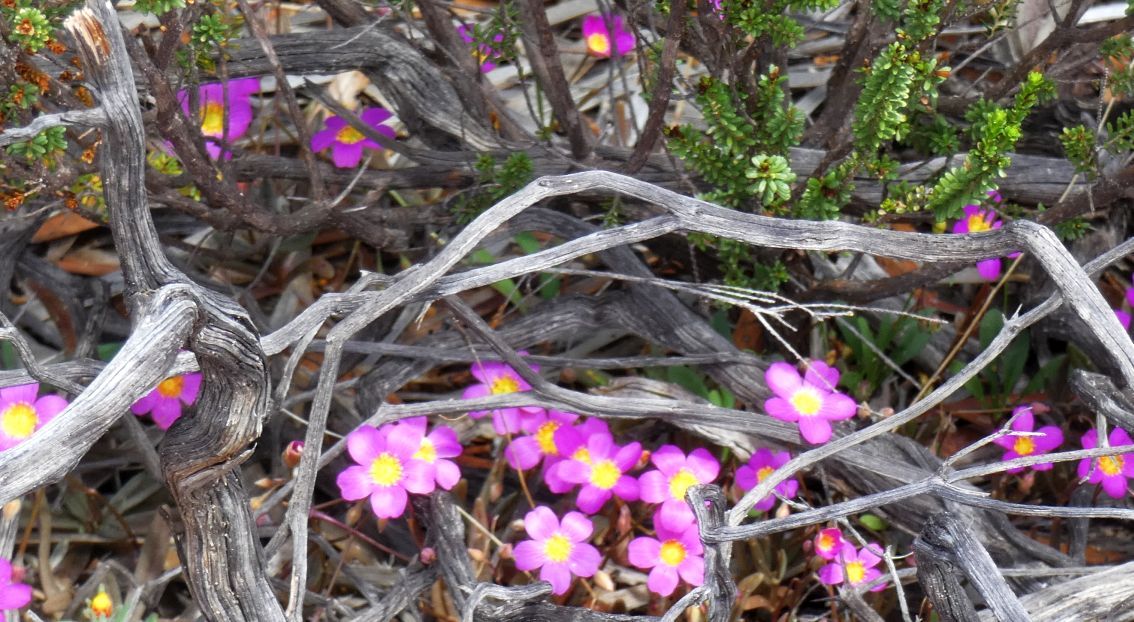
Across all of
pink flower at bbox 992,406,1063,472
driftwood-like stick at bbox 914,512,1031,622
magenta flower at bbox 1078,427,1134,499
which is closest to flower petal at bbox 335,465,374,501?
driftwood-like stick at bbox 914,512,1031,622

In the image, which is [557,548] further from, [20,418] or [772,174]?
[20,418]

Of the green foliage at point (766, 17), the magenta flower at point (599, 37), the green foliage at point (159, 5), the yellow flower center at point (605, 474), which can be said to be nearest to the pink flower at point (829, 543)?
the yellow flower center at point (605, 474)

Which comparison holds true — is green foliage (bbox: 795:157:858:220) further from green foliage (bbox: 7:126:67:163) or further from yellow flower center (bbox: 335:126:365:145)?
green foliage (bbox: 7:126:67:163)

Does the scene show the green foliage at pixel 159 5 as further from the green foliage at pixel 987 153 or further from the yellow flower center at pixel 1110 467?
the yellow flower center at pixel 1110 467

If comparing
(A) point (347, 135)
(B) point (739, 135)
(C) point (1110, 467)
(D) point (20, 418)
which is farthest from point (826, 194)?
(D) point (20, 418)

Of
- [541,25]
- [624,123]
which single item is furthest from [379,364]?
[624,123]

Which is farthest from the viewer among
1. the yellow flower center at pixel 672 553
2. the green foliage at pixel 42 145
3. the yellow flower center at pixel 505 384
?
the yellow flower center at pixel 505 384
